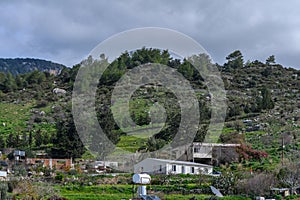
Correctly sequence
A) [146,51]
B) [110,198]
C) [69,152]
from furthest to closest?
[146,51], [69,152], [110,198]

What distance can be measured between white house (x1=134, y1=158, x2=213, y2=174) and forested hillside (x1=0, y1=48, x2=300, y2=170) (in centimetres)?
399

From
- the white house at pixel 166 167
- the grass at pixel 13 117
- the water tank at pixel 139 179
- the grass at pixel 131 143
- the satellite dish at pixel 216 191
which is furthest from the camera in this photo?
the grass at pixel 13 117

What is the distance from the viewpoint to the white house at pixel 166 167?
3541 centimetres

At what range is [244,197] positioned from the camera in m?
25.5

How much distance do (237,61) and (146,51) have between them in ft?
53.7

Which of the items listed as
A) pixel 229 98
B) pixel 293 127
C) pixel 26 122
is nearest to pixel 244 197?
pixel 293 127

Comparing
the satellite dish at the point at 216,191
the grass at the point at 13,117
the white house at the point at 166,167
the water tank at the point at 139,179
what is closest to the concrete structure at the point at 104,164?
the white house at the point at 166,167

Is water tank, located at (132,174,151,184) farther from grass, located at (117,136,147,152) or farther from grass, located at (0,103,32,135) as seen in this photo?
grass, located at (0,103,32,135)

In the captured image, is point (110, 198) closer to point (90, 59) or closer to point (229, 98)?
point (229, 98)

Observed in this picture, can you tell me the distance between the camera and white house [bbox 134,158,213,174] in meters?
35.4

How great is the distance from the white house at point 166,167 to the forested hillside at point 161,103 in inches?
157

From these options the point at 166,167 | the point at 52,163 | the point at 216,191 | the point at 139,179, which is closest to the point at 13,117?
the point at 52,163

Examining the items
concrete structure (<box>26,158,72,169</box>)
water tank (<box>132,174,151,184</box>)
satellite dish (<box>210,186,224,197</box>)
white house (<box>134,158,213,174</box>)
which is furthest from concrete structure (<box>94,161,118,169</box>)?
water tank (<box>132,174,151,184</box>)

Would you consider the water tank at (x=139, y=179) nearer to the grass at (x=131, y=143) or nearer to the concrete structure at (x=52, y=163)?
the concrete structure at (x=52, y=163)
